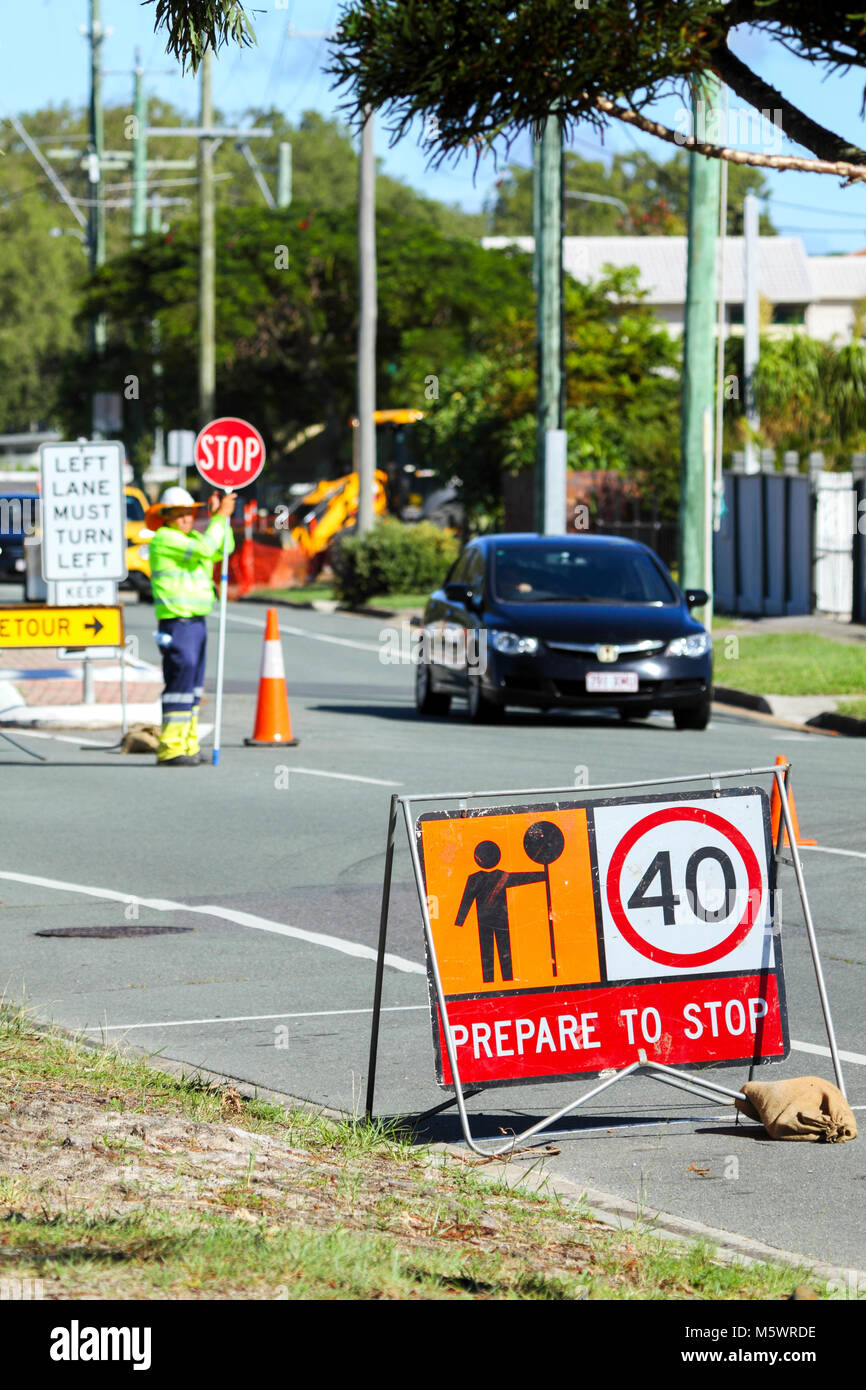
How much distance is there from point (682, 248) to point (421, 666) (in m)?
70.3

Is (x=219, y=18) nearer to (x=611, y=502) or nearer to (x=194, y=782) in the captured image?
(x=194, y=782)

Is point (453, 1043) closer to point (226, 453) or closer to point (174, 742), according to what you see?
point (174, 742)

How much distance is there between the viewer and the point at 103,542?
714 inches

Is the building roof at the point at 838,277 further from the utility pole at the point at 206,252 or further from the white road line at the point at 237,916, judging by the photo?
the white road line at the point at 237,916

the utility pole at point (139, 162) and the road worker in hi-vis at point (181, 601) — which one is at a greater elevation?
the utility pole at point (139, 162)

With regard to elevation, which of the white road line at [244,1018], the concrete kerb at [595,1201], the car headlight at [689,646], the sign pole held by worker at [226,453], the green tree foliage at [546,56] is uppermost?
the green tree foliage at [546,56]

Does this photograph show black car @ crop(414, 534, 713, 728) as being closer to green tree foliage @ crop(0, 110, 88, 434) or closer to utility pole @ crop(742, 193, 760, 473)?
utility pole @ crop(742, 193, 760, 473)

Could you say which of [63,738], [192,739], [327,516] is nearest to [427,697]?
[63,738]

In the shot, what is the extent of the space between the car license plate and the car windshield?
109cm

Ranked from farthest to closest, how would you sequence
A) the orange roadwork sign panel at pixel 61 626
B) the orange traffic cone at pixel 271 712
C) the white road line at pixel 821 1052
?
the orange roadwork sign panel at pixel 61 626 < the orange traffic cone at pixel 271 712 < the white road line at pixel 821 1052

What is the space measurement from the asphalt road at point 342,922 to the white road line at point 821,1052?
2cm

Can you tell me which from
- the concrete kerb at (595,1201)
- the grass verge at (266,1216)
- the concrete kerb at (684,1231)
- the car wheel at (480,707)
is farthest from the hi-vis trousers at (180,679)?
the concrete kerb at (684,1231)

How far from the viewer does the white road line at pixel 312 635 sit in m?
28.0

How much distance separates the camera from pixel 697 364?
24344 millimetres
